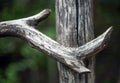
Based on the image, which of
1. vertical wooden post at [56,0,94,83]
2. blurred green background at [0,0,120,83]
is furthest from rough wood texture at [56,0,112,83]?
blurred green background at [0,0,120,83]

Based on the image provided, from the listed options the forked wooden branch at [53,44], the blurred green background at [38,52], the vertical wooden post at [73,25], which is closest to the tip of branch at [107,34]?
the forked wooden branch at [53,44]

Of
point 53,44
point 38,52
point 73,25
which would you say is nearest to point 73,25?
point 73,25

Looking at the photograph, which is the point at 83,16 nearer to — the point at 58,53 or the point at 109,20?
the point at 58,53

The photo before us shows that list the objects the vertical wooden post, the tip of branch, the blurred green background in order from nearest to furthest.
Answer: the tip of branch → the vertical wooden post → the blurred green background

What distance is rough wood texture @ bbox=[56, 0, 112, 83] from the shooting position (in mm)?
2189

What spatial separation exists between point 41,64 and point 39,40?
274 cm

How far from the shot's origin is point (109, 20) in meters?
4.90

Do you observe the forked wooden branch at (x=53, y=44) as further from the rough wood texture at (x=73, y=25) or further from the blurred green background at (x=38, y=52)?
the blurred green background at (x=38, y=52)

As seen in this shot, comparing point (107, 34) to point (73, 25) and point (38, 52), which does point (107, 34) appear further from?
point (38, 52)

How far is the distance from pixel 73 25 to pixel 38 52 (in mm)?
2233

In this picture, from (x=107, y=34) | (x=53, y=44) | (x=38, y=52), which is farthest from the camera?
(x=38, y=52)

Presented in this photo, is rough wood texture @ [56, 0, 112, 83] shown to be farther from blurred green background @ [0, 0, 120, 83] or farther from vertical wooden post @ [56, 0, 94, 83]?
blurred green background @ [0, 0, 120, 83]

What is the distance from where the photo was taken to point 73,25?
220 cm

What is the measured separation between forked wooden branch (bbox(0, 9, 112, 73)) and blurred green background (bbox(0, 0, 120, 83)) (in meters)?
1.82
